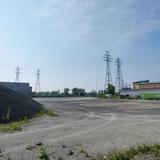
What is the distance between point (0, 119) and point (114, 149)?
12.4 m

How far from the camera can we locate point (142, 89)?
101 m

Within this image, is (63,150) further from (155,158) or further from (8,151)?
(155,158)

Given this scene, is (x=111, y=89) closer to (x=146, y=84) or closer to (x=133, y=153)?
(x=146, y=84)

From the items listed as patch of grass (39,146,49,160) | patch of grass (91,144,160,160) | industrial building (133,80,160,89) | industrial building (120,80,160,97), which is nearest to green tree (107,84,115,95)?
industrial building (120,80,160,97)

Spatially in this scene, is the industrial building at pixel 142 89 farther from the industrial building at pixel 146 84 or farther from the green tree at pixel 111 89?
the green tree at pixel 111 89

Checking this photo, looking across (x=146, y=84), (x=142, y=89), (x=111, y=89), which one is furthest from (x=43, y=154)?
(x=146, y=84)

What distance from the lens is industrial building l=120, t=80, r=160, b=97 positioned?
95.6 m

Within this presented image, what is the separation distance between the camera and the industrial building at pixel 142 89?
9559 cm

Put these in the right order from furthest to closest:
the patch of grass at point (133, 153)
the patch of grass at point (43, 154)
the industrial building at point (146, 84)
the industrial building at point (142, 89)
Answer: the industrial building at point (146, 84) < the industrial building at point (142, 89) < the patch of grass at point (43, 154) < the patch of grass at point (133, 153)

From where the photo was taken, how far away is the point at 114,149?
11547 mm

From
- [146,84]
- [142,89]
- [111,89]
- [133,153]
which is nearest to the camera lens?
[133,153]

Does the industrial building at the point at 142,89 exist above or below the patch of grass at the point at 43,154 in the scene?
above

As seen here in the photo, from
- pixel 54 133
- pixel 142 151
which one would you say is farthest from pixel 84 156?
pixel 54 133

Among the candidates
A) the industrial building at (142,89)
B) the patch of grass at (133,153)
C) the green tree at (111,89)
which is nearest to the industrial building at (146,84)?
the industrial building at (142,89)
